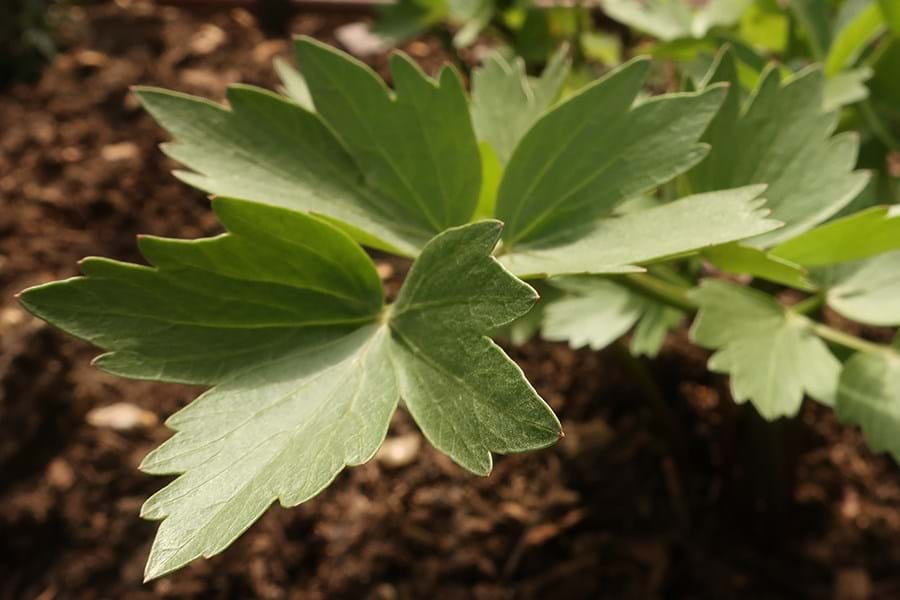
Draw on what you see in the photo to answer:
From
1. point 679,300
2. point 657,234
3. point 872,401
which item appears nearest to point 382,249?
point 657,234

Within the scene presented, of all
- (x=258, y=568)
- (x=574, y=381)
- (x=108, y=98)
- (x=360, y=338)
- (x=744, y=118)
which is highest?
(x=744, y=118)

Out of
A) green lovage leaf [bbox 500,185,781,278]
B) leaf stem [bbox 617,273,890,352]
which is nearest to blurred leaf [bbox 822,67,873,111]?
leaf stem [bbox 617,273,890,352]

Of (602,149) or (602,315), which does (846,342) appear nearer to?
(602,315)

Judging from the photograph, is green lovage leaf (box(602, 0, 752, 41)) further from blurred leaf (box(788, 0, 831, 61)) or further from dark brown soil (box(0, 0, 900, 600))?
dark brown soil (box(0, 0, 900, 600))

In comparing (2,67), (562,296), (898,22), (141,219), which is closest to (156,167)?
(141,219)

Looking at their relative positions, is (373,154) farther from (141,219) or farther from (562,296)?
(141,219)

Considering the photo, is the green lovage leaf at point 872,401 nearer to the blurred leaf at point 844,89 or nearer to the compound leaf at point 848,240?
the compound leaf at point 848,240

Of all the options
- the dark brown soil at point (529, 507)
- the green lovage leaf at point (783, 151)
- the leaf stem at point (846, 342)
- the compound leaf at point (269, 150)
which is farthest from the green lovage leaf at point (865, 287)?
the compound leaf at point (269, 150)
